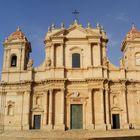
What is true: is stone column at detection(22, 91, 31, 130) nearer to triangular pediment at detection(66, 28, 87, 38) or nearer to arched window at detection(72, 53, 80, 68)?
arched window at detection(72, 53, 80, 68)

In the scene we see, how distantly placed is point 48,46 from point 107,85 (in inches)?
314

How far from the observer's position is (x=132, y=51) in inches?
1276

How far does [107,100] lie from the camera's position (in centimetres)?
2980

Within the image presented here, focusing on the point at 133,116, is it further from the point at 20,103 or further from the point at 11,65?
the point at 11,65

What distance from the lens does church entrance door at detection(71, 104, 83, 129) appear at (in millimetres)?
29672

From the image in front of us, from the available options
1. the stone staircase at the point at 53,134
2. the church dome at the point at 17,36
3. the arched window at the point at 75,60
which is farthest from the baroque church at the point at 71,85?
the stone staircase at the point at 53,134

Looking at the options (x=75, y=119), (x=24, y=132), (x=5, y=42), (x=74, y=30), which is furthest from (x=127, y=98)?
(x=5, y=42)

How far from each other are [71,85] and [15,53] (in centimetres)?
751

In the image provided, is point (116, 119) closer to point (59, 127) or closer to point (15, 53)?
point (59, 127)

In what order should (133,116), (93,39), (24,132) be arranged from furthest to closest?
(93,39)
(133,116)
(24,132)

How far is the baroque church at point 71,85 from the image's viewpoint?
96.8ft

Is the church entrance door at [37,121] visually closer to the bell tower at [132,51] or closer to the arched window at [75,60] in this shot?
the arched window at [75,60]

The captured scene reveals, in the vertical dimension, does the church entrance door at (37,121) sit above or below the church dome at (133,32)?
below

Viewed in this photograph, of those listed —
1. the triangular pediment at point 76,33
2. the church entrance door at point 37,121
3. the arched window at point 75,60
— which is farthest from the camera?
the triangular pediment at point 76,33
